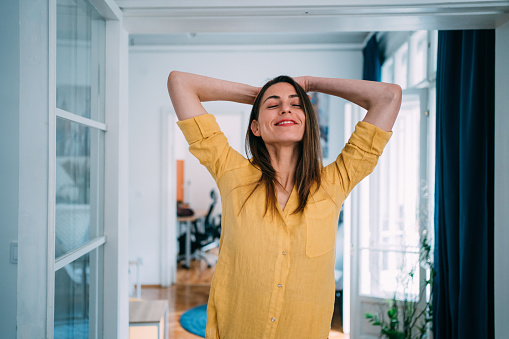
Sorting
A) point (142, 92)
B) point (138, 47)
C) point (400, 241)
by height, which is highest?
point (138, 47)

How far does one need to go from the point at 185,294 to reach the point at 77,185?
3.42 m

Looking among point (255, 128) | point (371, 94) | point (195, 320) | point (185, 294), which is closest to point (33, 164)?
point (255, 128)

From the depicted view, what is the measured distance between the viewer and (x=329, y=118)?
453cm

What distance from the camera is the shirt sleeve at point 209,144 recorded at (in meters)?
1.19

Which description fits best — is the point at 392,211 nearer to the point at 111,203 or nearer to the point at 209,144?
the point at 209,144

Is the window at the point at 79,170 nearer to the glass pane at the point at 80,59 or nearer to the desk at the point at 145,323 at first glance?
the glass pane at the point at 80,59

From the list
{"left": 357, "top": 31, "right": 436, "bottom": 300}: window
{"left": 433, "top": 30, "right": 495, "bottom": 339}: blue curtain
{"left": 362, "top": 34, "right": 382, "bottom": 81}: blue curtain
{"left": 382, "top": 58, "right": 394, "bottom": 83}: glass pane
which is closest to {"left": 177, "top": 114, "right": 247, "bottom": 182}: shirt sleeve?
{"left": 433, "top": 30, "right": 495, "bottom": 339}: blue curtain

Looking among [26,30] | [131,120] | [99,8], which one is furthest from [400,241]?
[131,120]

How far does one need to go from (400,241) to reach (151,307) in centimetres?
190

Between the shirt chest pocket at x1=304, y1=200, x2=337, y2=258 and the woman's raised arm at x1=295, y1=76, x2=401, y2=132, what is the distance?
338 mm

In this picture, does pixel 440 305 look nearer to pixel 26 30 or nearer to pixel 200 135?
pixel 200 135

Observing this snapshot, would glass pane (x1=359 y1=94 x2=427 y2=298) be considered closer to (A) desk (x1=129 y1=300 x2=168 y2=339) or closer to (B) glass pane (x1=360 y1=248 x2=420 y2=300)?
(B) glass pane (x1=360 y1=248 x2=420 y2=300)

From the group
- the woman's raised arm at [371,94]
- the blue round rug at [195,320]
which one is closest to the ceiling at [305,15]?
the woman's raised arm at [371,94]

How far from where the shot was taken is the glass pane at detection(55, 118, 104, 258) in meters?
1.09
